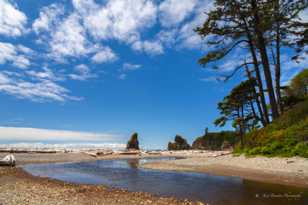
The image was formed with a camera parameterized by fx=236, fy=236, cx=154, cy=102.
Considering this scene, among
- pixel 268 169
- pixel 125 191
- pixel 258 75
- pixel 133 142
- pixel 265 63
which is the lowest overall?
pixel 125 191

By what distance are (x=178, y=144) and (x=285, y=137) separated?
2574 inches

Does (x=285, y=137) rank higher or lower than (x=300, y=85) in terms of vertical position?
lower

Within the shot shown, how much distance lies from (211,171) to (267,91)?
9.59 meters

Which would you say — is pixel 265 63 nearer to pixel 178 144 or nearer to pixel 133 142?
pixel 133 142

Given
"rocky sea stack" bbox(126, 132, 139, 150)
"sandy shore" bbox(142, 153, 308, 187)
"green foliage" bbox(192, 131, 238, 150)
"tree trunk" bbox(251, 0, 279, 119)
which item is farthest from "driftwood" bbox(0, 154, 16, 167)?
"green foliage" bbox(192, 131, 238, 150)

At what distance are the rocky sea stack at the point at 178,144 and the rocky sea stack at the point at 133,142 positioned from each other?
46.4 feet

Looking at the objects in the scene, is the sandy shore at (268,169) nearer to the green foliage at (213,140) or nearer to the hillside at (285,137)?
the hillside at (285,137)

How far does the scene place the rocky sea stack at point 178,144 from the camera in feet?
264

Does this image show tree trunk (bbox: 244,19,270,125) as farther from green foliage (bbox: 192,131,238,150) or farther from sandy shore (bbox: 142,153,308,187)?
green foliage (bbox: 192,131,238,150)

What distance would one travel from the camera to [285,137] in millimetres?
16734

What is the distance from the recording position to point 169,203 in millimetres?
8164

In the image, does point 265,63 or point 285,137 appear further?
point 265,63

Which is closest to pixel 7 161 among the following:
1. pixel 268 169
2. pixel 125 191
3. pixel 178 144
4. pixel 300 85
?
pixel 125 191

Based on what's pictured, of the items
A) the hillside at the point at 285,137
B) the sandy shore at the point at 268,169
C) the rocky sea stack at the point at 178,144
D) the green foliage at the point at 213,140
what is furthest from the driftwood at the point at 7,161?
Answer: the rocky sea stack at the point at 178,144
